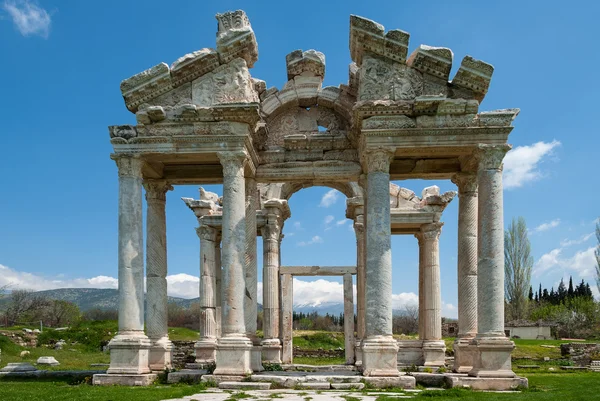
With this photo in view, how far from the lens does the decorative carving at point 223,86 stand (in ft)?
56.2

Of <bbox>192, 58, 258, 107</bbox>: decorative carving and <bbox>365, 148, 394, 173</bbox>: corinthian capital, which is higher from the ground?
<bbox>192, 58, 258, 107</bbox>: decorative carving

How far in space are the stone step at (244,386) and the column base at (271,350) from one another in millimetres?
8531

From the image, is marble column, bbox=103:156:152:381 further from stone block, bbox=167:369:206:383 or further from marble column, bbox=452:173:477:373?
marble column, bbox=452:173:477:373


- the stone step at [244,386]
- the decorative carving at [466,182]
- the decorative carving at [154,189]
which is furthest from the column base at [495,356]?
the decorative carving at [154,189]

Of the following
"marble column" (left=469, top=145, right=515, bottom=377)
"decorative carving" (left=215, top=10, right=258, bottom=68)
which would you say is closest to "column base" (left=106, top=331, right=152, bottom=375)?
"decorative carving" (left=215, top=10, right=258, bottom=68)

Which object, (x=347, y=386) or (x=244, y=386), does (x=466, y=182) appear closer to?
(x=347, y=386)

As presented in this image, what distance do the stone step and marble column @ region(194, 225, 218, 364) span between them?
951cm

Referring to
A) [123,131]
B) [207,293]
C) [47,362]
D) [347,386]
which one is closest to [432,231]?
[207,293]

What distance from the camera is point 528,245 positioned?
60406 mm

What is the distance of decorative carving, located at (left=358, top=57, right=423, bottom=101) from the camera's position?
658 inches

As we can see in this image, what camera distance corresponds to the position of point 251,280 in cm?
1823

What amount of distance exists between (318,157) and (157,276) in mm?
6500

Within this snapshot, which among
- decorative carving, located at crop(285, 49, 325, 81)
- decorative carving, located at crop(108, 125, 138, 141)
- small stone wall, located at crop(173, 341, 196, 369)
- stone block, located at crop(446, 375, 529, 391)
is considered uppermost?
decorative carving, located at crop(285, 49, 325, 81)

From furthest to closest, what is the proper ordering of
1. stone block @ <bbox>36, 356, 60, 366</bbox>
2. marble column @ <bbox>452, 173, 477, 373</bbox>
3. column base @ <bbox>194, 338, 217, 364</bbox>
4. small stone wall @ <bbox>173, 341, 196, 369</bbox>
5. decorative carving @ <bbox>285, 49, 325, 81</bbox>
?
stone block @ <bbox>36, 356, 60, 366</bbox>
small stone wall @ <bbox>173, 341, 196, 369</bbox>
column base @ <bbox>194, 338, 217, 364</bbox>
decorative carving @ <bbox>285, 49, 325, 81</bbox>
marble column @ <bbox>452, 173, 477, 373</bbox>
